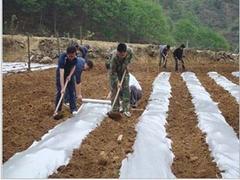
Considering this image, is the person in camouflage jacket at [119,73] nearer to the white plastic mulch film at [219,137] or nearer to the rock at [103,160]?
the white plastic mulch film at [219,137]

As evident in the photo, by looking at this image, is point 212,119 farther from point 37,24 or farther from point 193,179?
point 37,24

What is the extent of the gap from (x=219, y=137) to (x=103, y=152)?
5.68ft

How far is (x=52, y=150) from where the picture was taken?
16.2ft

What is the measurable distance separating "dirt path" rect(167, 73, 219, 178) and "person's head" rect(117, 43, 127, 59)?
1190mm

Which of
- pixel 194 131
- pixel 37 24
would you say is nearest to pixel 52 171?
pixel 194 131

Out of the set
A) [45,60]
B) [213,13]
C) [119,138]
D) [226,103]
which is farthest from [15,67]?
[213,13]

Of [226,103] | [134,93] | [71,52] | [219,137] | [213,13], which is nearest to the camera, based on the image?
[219,137]

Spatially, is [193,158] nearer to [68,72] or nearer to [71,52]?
[71,52]

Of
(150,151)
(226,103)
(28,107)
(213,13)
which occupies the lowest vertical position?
(226,103)

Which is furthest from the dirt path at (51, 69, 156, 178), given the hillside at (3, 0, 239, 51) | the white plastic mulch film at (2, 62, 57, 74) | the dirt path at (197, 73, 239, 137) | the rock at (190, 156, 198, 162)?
the hillside at (3, 0, 239, 51)

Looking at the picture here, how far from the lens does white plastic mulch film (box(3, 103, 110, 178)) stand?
4344mm

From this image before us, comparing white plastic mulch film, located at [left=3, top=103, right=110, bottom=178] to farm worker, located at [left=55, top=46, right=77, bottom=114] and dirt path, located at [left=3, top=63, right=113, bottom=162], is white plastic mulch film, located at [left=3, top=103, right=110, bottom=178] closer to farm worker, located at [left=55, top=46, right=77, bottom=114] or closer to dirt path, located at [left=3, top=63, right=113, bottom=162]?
dirt path, located at [left=3, top=63, right=113, bottom=162]

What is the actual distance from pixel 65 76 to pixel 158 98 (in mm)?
2782

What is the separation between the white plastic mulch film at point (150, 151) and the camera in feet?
14.9
